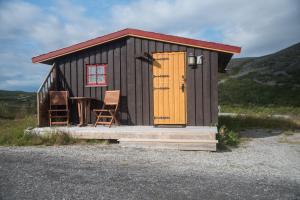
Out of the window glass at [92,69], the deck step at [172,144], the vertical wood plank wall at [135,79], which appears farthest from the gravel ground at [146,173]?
the window glass at [92,69]

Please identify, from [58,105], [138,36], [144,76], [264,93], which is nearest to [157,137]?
[144,76]

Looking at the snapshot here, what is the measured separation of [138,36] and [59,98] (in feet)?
9.33

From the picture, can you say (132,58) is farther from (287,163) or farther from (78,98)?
(287,163)

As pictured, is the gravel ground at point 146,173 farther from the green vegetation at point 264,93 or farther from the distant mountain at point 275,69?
the distant mountain at point 275,69

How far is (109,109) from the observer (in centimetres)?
925

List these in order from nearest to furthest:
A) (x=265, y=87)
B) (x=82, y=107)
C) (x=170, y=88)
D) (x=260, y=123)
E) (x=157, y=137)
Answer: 1. (x=157, y=137)
2. (x=170, y=88)
3. (x=82, y=107)
4. (x=260, y=123)
5. (x=265, y=87)

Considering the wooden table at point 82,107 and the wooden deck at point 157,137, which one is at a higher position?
the wooden table at point 82,107

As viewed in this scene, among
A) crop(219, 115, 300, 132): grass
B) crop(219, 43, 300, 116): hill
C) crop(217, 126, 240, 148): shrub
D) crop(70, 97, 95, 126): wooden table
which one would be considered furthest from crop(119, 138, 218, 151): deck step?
crop(219, 43, 300, 116): hill

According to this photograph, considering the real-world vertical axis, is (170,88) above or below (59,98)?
above

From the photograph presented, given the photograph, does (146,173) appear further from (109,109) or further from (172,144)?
(109,109)

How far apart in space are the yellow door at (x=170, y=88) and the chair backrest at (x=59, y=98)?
102 inches

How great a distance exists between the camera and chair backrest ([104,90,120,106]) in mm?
9015

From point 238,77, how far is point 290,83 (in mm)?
6275

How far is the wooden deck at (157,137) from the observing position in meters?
7.03
